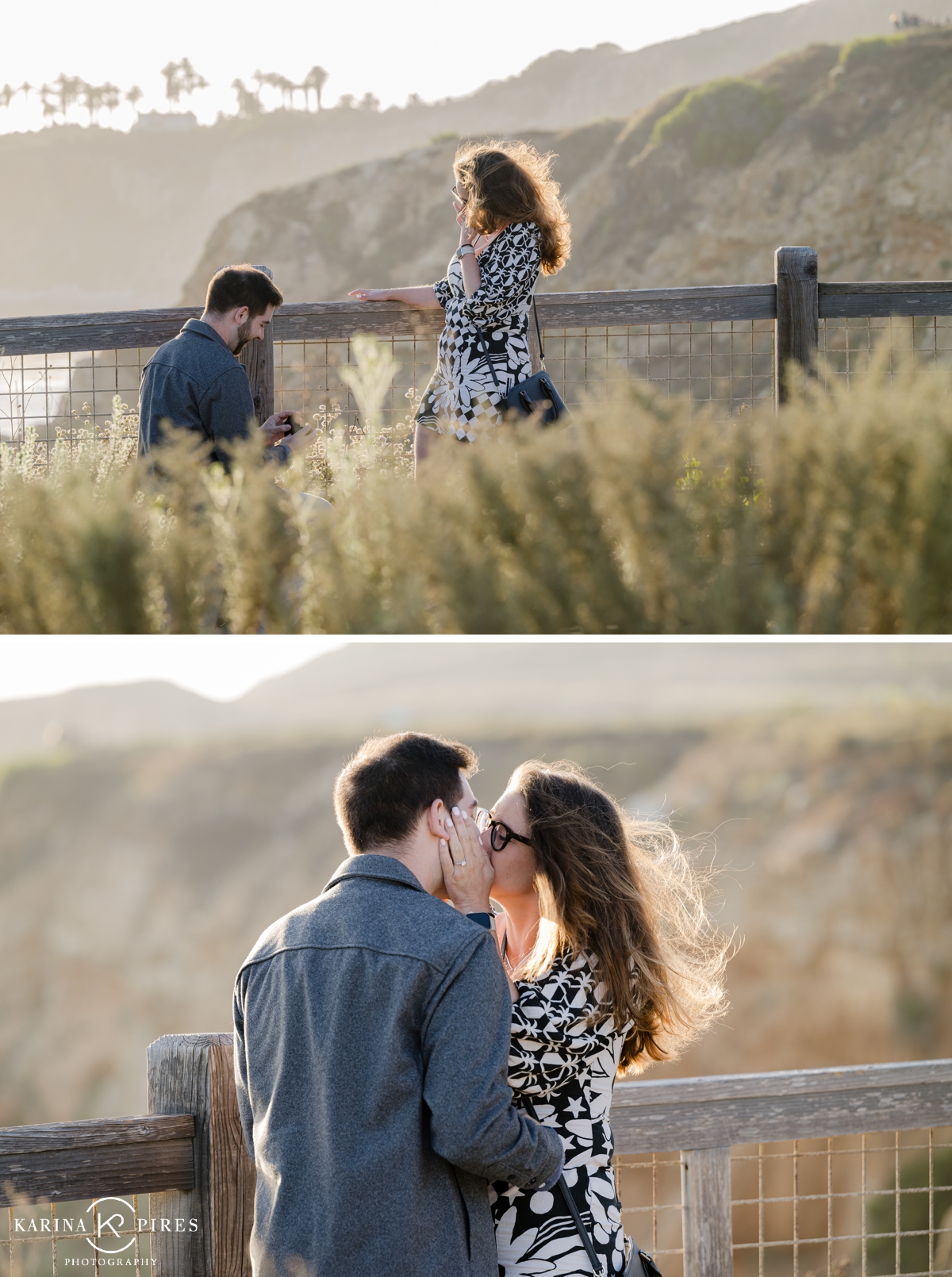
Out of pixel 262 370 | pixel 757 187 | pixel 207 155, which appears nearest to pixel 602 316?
pixel 262 370

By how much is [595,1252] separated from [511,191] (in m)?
3.04

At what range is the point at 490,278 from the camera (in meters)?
3.60

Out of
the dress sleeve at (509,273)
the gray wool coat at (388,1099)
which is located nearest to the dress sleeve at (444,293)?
the dress sleeve at (509,273)

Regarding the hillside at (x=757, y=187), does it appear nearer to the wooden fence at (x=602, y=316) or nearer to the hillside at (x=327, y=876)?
the hillside at (x=327, y=876)

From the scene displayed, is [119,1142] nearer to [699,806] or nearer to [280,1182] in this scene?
[280,1182]

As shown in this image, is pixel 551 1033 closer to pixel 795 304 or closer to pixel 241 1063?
pixel 241 1063

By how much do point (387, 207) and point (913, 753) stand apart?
33540 mm

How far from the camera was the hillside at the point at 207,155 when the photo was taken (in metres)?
70.4

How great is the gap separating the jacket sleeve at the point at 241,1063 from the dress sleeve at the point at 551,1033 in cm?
45

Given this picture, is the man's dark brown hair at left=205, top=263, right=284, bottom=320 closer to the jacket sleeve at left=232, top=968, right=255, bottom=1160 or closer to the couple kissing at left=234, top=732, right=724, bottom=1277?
the couple kissing at left=234, top=732, right=724, bottom=1277

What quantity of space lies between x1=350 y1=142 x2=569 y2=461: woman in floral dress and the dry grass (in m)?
2.01

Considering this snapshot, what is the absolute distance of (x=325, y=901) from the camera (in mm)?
1717

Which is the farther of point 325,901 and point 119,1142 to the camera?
point 119,1142

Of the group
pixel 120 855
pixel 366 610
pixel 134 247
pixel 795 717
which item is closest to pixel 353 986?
pixel 366 610
